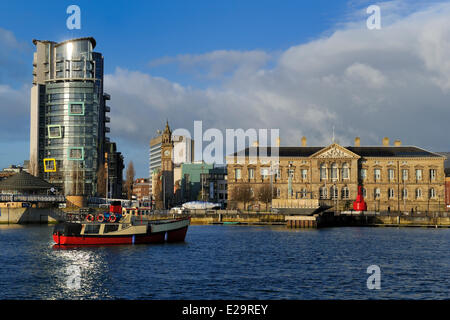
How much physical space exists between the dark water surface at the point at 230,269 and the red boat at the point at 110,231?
1.94 meters

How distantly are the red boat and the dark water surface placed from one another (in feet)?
6.35

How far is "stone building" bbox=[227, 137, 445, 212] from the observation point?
159 meters

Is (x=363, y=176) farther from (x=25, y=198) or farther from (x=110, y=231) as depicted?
(x=110, y=231)

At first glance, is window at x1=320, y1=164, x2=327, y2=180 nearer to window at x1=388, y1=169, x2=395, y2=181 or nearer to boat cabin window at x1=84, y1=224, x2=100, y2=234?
window at x1=388, y1=169, x2=395, y2=181

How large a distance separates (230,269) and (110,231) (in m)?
26.8

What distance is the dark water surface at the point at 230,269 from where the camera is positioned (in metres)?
40.8

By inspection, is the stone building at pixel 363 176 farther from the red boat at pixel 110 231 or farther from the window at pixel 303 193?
the red boat at pixel 110 231

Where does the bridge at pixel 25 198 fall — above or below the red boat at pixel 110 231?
above

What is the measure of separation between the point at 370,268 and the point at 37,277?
30.1 meters

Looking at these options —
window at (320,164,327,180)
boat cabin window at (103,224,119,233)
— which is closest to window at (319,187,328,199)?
window at (320,164,327,180)

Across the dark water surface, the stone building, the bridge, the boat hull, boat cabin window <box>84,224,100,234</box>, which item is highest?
the stone building

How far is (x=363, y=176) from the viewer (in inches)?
6363

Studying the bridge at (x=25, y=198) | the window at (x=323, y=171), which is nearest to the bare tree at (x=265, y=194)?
the window at (x=323, y=171)

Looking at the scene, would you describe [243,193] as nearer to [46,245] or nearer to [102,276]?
[46,245]
